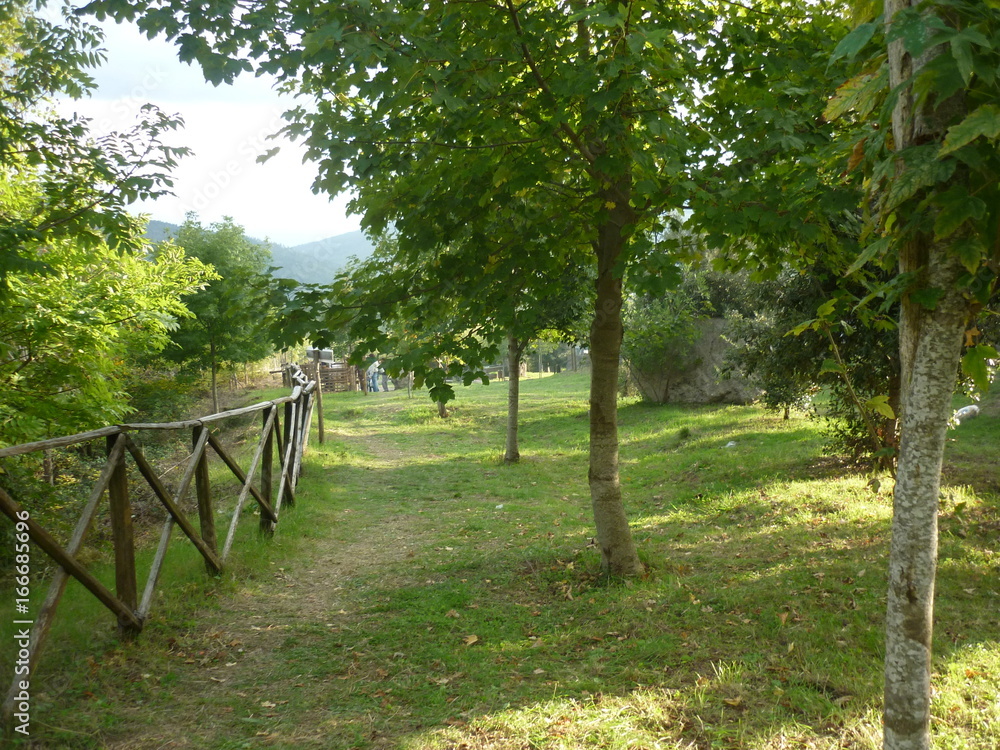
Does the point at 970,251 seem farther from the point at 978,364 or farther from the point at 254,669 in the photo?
the point at 254,669

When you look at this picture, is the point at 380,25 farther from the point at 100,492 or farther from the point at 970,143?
the point at 100,492

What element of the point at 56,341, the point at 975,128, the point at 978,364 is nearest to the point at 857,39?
the point at 975,128

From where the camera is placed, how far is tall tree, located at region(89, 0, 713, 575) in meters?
3.62

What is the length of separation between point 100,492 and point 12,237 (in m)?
2.34

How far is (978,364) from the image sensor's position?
2.21 meters

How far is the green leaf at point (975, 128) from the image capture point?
178cm

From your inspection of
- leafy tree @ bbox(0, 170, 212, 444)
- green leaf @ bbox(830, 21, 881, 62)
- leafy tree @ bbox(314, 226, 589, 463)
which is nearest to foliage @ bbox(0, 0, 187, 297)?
leafy tree @ bbox(0, 170, 212, 444)

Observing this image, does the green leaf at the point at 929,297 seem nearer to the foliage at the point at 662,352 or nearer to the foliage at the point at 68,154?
the foliage at the point at 68,154

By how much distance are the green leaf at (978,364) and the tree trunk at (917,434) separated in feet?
0.30

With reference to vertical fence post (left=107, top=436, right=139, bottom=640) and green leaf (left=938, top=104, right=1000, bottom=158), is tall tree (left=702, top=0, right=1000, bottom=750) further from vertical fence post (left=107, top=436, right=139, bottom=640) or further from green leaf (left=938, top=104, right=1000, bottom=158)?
vertical fence post (left=107, top=436, right=139, bottom=640)

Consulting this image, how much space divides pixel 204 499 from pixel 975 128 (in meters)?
6.10

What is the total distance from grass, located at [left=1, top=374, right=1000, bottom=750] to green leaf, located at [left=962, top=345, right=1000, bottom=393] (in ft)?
3.05

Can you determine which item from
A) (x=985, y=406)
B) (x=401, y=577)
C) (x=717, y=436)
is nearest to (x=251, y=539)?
(x=401, y=577)

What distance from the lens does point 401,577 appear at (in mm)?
6648
